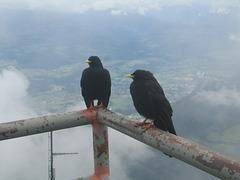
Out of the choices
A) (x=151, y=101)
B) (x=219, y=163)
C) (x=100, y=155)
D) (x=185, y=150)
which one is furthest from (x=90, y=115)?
(x=219, y=163)

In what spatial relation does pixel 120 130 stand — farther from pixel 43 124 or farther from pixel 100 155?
pixel 43 124

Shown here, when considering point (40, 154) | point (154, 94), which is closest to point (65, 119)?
point (154, 94)

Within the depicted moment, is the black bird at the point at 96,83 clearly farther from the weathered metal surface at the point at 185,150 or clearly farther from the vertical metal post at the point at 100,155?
the weathered metal surface at the point at 185,150

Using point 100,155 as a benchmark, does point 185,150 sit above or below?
above

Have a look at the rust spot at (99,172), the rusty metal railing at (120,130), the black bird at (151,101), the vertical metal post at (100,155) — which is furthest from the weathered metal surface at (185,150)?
the black bird at (151,101)

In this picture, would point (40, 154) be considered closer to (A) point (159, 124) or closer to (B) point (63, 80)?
(B) point (63, 80)

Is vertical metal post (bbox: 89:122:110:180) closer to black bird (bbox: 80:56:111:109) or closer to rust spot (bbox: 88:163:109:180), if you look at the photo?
rust spot (bbox: 88:163:109:180)
